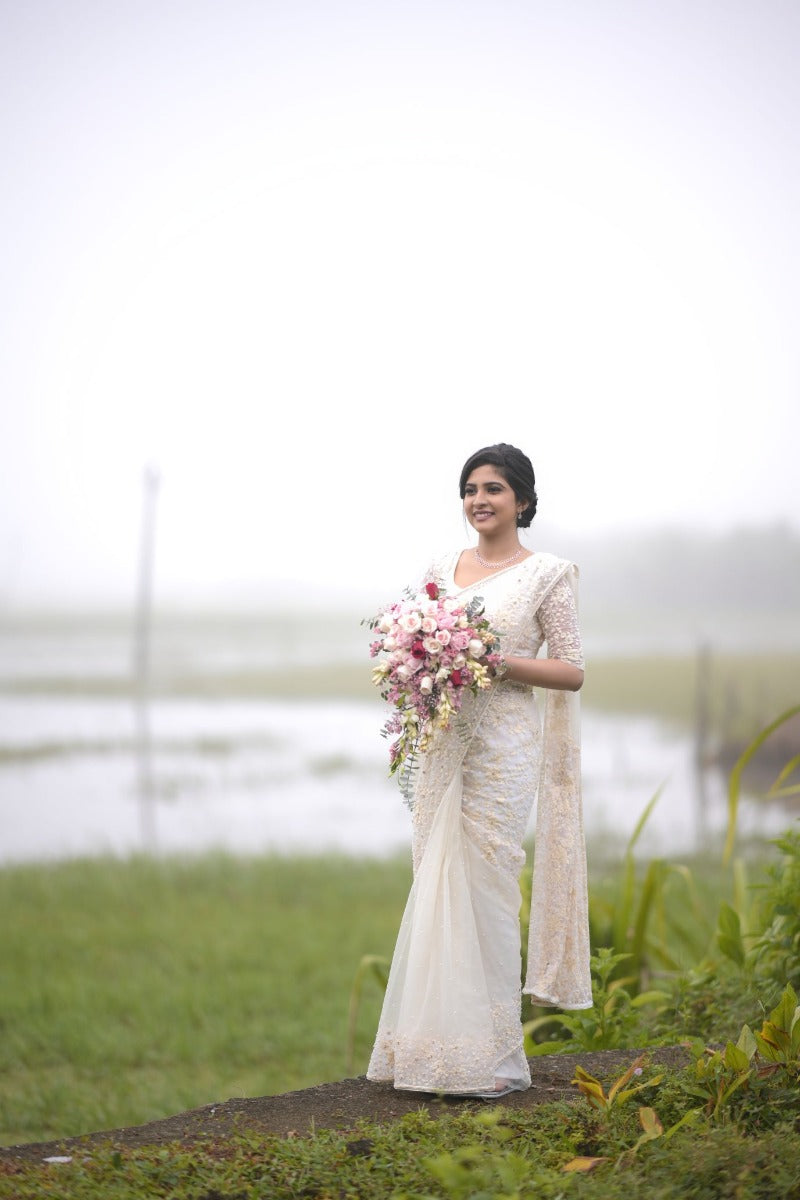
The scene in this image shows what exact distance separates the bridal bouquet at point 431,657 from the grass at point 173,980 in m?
2.90

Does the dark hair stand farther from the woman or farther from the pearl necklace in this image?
the pearl necklace

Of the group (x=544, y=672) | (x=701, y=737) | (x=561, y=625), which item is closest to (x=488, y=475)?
(x=561, y=625)

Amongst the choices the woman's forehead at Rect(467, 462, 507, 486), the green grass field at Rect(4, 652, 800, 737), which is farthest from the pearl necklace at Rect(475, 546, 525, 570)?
the green grass field at Rect(4, 652, 800, 737)

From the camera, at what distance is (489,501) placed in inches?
155

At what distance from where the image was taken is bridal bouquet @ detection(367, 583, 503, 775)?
352 cm

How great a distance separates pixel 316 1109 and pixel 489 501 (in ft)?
6.42

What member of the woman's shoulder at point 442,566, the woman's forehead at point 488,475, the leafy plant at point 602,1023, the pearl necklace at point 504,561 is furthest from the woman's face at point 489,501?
the leafy plant at point 602,1023

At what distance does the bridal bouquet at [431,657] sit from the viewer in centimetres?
352

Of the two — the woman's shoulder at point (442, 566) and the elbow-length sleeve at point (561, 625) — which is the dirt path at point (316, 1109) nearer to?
the elbow-length sleeve at point (561, 625)

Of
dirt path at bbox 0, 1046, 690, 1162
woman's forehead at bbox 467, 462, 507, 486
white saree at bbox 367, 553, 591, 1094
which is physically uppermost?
woman's forehead at bbox 467, 462, 507, 486

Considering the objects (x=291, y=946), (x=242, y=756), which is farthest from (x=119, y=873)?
(x=242, y=756)

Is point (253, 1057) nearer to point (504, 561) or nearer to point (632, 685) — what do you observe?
point (504, 561)

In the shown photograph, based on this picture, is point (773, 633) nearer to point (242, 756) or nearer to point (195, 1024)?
point (242, 756)

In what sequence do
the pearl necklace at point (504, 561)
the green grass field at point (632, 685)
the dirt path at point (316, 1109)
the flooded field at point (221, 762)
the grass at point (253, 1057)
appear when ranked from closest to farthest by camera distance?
the grass at point (253, 1057), the dirt path at point (316, 1109), the pearl necklace at point (504, 561), the flooded field at point (221, 762), the green grass field at point (632, 685)
